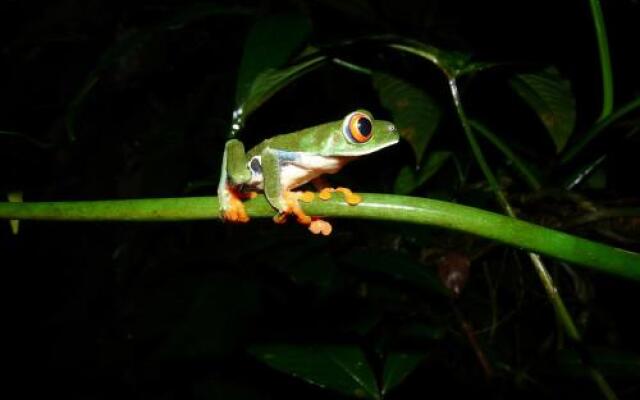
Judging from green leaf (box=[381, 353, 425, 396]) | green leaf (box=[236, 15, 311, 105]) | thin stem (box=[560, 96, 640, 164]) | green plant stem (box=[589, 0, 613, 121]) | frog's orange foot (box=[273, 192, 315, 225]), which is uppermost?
green leaf (box=[236, 15, 311, 105])

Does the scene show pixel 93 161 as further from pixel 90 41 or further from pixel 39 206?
pixel 39 206

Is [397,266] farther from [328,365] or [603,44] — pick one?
[603,44]

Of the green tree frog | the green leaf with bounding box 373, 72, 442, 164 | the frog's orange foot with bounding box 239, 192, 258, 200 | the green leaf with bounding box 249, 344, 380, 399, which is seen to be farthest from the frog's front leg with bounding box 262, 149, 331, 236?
the green leaf with bounding box 249, 344, 380, 399

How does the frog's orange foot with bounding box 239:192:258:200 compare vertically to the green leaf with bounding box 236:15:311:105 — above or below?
below

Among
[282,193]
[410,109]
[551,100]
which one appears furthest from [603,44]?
[282,193]

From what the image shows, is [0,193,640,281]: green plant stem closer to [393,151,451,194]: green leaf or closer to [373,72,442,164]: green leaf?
[373,72,442,164]: green leaf
